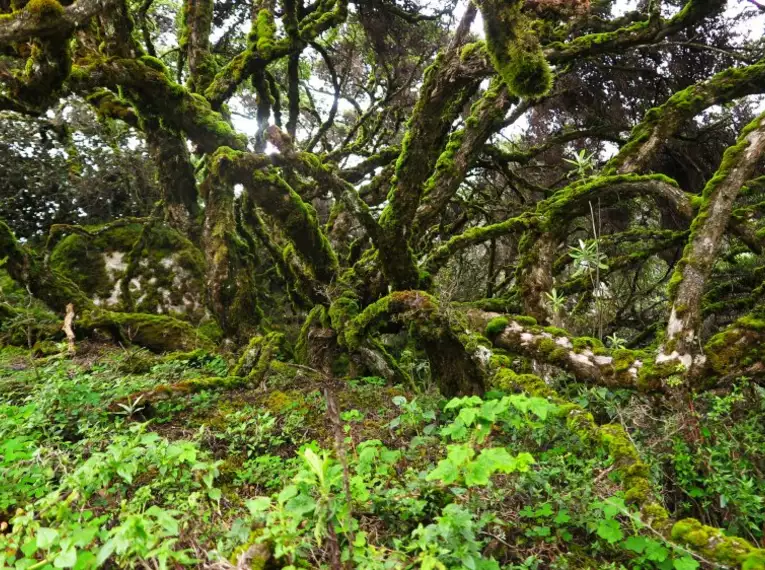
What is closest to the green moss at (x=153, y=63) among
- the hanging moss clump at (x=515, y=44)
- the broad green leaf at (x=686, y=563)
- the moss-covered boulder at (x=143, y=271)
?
the moss-covered boulder at (x=143, y=271)

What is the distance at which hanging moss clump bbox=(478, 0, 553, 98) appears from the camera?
9.37ft

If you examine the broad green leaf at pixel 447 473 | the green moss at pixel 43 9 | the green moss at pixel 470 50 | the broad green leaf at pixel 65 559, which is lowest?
the broad green leaf at pixel 65 559

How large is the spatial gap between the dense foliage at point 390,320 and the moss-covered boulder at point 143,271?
0.21 feet

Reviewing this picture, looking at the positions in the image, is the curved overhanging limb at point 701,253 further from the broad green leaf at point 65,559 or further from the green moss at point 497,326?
the broad green leaf at point 65,559

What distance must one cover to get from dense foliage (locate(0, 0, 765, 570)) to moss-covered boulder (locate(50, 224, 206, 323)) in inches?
2.5

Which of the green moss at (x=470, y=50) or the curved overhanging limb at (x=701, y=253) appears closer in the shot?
the curved overhanging limb at (x=701, y=253)

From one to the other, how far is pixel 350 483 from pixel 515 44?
2.87 metres

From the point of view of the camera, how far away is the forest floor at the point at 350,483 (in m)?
1.65

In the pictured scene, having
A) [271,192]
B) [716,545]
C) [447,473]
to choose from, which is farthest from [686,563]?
[271,192]

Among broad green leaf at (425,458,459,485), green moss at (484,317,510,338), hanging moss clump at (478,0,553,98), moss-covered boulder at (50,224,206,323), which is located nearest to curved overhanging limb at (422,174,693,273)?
green moss at (484,317,510,338)

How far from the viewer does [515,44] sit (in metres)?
2.94

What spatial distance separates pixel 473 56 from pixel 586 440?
379cm

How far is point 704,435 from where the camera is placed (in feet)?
9.98

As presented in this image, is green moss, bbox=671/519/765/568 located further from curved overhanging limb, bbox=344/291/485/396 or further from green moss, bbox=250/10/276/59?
green moss, bbox=250/10/276/59
